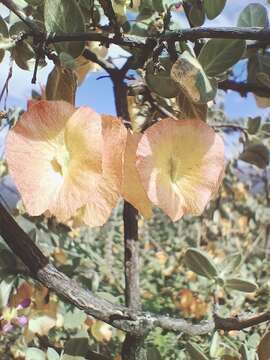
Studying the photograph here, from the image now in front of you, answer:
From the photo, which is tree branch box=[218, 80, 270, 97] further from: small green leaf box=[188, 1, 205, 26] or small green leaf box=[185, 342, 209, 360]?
→ small green leaf box=[185, 342, 209, 360]

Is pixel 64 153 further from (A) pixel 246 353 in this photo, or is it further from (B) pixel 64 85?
(A) pixel 246 353

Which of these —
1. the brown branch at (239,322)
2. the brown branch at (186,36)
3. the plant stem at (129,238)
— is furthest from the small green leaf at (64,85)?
the brown branch at (239,322)

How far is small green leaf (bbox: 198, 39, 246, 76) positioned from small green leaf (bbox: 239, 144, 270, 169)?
383 mm

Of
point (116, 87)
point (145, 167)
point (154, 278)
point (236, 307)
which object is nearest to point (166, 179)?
Result: point (145, 167)

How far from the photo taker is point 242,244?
8.43 ft

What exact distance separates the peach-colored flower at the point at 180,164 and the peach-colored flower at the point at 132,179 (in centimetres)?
2

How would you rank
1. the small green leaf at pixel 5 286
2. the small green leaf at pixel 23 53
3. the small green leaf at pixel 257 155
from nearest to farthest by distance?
1. the small green leaf at pixel 23 53
2. the small green leaf at pixel 5 286
3. the small green leaf at pixel 257 155

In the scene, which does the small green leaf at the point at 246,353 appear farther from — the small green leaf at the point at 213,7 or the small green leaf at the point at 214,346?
the small green leaf at the point at 213,7

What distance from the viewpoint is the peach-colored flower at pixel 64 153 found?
0.40 metres

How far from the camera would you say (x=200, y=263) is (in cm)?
72

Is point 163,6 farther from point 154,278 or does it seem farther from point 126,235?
point 154,278

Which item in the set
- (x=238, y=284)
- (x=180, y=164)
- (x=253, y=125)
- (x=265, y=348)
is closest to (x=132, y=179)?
(x=180, y=164)

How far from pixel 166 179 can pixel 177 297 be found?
5.29 feet

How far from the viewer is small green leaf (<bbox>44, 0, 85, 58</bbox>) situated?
427mm
